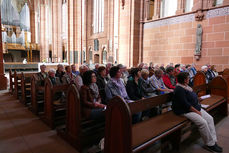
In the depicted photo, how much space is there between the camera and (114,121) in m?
1.90

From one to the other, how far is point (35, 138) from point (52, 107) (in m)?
0.68

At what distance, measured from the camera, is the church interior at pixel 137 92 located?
2486 millimetres

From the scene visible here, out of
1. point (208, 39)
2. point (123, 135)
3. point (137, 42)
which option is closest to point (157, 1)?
point (137, 42)

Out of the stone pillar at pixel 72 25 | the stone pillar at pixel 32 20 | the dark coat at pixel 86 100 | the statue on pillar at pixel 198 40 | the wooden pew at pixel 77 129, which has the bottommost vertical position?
the wooden pew at pixel 77 129

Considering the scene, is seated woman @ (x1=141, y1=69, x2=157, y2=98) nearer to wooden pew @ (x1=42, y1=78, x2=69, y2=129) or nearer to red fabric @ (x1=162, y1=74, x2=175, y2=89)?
red fabric @ (x1=162, y1=74, x2=175, y2=89)

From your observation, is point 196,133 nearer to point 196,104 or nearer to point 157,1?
point 196,104

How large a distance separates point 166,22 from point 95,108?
8.14m

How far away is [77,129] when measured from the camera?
2.58m

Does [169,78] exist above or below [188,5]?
below

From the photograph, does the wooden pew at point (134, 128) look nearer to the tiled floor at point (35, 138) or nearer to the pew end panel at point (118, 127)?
the pew end panel at point (118, 127)

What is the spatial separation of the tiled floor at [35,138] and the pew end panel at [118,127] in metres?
0.88

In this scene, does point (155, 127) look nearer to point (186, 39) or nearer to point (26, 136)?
point (26, 136)

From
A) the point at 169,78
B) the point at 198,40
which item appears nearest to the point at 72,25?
the point at 198,40

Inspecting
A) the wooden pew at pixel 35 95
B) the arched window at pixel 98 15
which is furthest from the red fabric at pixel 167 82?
the arched window at pixel 98 15
